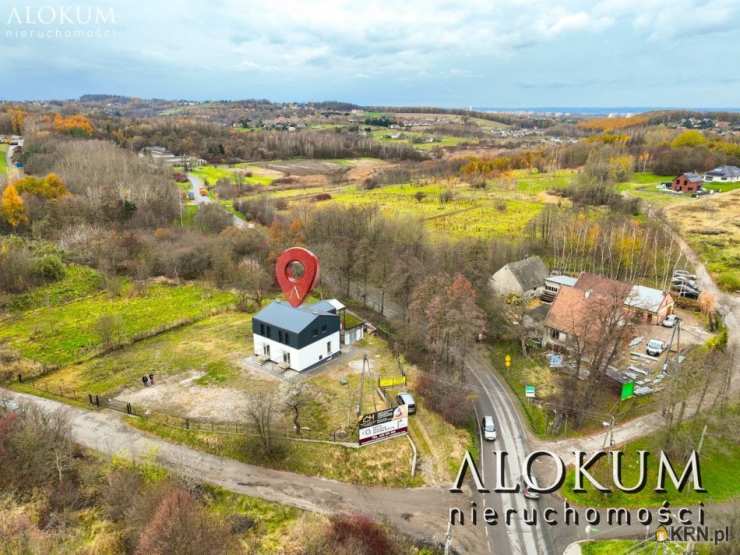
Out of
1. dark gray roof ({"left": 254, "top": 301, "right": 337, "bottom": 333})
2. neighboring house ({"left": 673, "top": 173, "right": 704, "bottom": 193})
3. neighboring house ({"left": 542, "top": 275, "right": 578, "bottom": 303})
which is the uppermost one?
neighboring house ({"left": 673, "top": 173, "right": 704, "bottom": 193})

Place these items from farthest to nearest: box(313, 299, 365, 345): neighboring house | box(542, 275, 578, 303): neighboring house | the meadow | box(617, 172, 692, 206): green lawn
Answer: box(617, 172, 692, 206): green lawn → the meadow → box(542, 275, 578, 303): neighboring house → box(313, 299, 365, 345): neighboring house

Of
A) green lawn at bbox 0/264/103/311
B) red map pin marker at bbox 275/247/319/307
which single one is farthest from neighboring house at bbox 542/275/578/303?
green lawn at bbox 0/264/103/311

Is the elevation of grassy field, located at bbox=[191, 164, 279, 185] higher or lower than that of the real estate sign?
higher

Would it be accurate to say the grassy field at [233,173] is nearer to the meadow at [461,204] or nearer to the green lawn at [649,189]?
the meadow at [461,204]

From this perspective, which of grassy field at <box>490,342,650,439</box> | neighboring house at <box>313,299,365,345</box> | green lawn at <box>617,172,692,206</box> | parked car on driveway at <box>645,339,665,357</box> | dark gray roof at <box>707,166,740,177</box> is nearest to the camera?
grassy field at <box>490,342,650,439</box>

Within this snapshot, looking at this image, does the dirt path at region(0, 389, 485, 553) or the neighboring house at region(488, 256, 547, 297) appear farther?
the neighboring house at region(488, 256, 547, 297)

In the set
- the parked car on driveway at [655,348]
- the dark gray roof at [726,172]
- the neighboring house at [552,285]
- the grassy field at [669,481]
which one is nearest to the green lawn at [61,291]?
the neighboring house at [552,285]

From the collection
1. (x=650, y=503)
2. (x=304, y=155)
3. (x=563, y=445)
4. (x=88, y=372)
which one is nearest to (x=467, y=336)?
(x=563, y=445)

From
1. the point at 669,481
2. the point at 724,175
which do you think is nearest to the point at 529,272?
the point at 669,481

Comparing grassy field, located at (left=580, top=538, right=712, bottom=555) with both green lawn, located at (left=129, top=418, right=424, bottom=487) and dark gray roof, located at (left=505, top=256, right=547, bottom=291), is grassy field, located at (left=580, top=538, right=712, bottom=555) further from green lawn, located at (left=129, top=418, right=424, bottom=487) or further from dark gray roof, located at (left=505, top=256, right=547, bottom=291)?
dark gray roof, located at (left=505, top=256, right=547, bottom=291)
